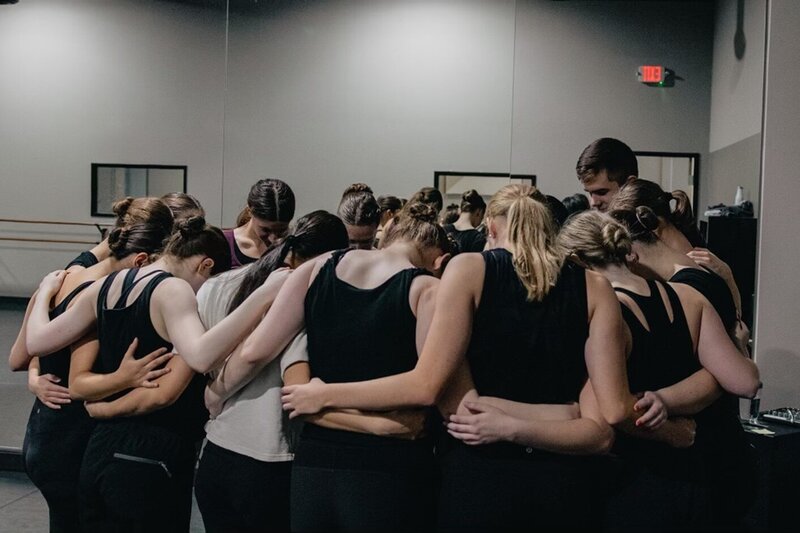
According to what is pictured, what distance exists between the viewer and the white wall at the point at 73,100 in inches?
216

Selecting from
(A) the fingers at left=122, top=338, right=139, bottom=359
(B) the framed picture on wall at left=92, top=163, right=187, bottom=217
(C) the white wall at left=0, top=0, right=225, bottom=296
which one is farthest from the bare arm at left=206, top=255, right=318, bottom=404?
(C) the white wall at left=0, top=0, right=225, bottom=296

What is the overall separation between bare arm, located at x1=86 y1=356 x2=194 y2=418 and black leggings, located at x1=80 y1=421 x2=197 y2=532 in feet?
0.15

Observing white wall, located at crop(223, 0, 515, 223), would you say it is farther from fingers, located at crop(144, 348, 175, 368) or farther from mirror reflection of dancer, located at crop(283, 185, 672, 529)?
mirror reflection of dancer, located at crop(283, 185, 672, 529)

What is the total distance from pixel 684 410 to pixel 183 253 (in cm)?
145

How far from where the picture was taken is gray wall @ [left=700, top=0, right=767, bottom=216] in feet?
15.3

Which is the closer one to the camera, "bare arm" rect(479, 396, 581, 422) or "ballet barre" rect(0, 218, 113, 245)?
"bare arm" rect(479, 396, 581, 422)

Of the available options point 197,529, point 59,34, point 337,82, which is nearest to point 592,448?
point 197,529

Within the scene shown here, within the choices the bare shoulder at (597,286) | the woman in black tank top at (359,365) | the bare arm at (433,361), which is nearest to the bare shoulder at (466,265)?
the bare arm at (433,361)

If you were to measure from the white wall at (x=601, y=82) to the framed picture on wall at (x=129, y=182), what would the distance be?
2.00 meters

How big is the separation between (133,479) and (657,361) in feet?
4.75

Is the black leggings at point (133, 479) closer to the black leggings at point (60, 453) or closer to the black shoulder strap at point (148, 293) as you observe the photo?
the black leggings at point (60, 453)

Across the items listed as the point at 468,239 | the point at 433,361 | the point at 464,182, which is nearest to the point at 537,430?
the point at 433,361

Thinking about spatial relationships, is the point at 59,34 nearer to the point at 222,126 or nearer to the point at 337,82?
the point at 222,126

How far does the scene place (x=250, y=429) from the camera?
243 centimetres
